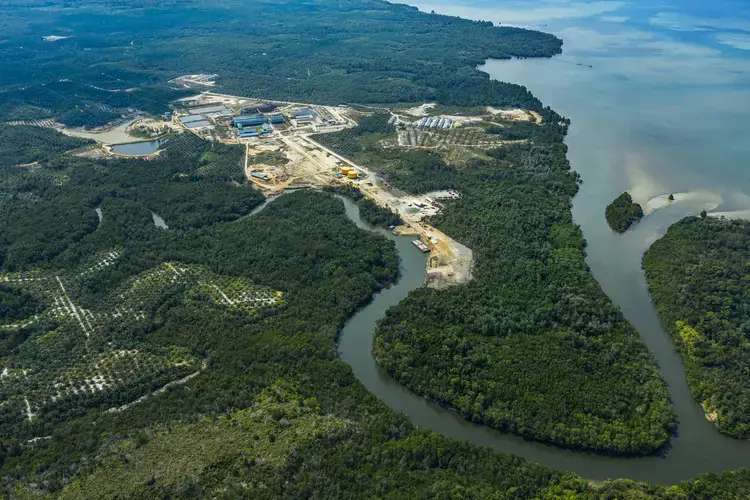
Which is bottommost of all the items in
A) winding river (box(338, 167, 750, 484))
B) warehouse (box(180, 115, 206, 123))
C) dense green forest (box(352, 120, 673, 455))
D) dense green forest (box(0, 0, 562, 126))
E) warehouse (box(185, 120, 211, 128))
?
winding river (box(338, 167, 750, 484))

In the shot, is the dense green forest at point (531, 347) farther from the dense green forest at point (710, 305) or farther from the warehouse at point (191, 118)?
the warehouse at point (191, 118)

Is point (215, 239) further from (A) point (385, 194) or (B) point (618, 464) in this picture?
(B) point (618, 464)

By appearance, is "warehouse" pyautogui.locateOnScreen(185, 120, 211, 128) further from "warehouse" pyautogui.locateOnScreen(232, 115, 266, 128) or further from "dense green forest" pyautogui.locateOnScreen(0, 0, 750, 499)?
"dense green forest" pyautogui.locateOnScreen(0, 0, 750, 499)

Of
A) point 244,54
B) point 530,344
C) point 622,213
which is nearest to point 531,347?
point 530,344

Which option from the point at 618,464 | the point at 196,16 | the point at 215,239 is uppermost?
the point at 196,16

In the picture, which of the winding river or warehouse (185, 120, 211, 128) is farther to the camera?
warehouse (185, 120, 211, 128)

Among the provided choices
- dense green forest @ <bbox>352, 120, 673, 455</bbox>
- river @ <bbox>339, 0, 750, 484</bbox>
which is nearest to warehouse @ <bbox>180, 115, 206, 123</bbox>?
river @ <bbox>339, 0, 750, 484</bbox>

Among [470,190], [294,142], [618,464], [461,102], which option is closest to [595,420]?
[618,464]
